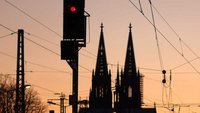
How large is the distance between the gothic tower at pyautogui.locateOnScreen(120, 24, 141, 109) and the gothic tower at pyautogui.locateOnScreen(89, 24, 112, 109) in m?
4.43

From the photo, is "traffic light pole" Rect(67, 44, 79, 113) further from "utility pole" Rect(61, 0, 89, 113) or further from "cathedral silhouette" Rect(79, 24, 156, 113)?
"cathedral silhouette" Rect(79, 24, 156, 113)

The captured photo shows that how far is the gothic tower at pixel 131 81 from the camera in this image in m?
185

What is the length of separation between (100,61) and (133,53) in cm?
1073

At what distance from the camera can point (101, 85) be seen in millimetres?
178750

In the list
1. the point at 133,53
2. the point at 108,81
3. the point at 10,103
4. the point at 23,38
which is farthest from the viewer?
the point at 133,53

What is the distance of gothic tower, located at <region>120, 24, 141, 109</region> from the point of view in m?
185

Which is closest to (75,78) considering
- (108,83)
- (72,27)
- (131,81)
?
(72,27)

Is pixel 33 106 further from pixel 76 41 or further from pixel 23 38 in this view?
pixel 76 41

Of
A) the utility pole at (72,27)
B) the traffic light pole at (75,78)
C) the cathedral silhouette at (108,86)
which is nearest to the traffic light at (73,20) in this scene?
the utility pole at (72,27)

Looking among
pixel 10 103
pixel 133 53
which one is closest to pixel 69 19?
pixel 10 103

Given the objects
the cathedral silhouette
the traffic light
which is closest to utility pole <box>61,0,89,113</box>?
the traffic light

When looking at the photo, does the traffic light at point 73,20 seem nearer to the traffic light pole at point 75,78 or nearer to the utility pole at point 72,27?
the utility pole at point 72,27

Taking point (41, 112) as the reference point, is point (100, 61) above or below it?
above

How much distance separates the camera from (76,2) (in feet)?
60.1
